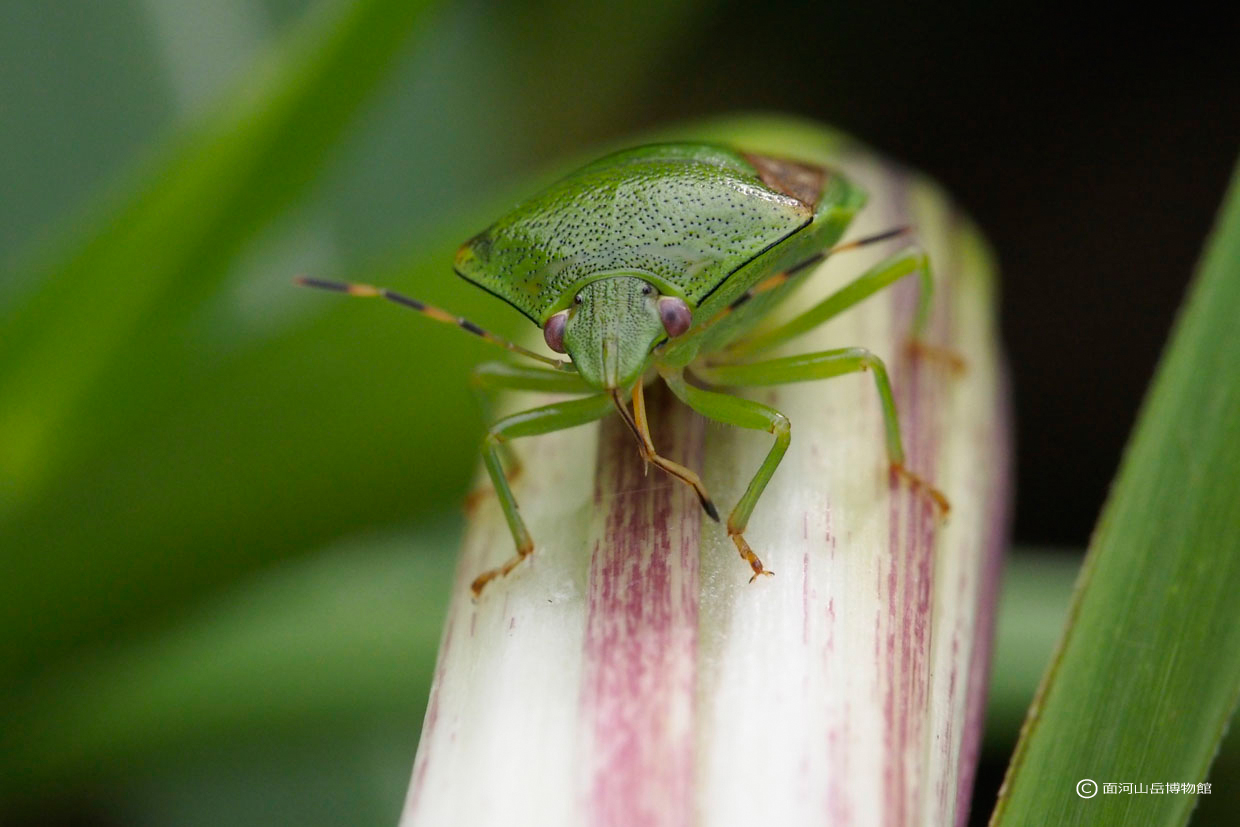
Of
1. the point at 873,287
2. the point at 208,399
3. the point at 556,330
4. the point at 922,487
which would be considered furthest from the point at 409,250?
the point at 922,487

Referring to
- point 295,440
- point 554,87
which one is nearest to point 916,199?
point 295,440

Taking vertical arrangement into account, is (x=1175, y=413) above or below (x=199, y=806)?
above

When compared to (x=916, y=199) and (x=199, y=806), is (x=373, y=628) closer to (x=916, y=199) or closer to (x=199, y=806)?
(x=199, y=806)

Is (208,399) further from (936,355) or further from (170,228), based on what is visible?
(936,355)

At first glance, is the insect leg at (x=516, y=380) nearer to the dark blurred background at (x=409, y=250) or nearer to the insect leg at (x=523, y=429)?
the insect leg at (x=523, y=429)

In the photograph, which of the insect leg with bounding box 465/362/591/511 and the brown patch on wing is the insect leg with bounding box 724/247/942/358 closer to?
the brown patch on wing

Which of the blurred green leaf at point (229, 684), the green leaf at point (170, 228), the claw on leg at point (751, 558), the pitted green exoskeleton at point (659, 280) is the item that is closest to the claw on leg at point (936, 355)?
the pitted green exoskeleton at point (659, 280)
